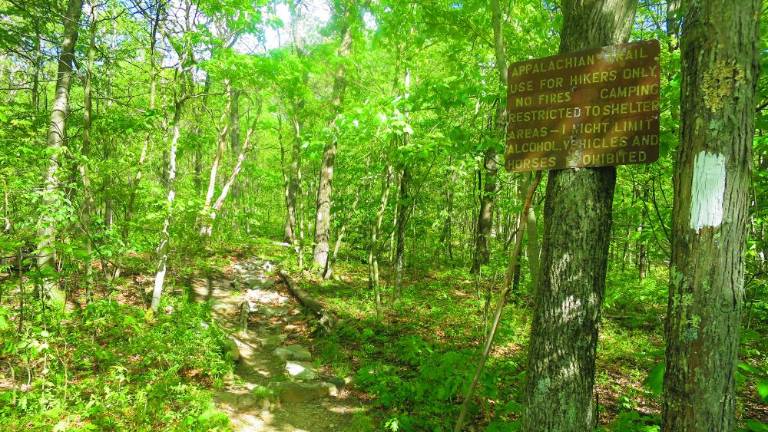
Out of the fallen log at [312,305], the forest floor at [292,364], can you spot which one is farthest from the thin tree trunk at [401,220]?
the fallen log at [312,305]

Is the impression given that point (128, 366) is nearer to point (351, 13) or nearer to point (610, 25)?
point (610, 25)

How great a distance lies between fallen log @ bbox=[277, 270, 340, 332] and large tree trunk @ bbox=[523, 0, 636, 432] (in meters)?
6.90

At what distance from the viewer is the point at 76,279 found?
29.4ft

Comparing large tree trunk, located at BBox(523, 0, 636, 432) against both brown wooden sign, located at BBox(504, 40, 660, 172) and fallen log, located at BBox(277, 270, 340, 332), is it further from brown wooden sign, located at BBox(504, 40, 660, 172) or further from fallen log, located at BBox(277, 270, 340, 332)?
fallen log, located at BBox(277, 270, 340, 332)

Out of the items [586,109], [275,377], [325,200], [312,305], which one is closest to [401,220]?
[312,305]

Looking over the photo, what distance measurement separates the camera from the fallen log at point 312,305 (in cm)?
929

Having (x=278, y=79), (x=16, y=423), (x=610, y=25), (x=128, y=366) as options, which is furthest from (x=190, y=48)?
(x=610, y=25)

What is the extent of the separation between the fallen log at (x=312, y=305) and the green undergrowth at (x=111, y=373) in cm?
227

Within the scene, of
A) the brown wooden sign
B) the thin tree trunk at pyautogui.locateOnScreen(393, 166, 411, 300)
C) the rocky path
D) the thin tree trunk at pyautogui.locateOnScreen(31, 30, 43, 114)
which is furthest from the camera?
the thin tree trunk at pyautogui.locateOnScreen(393, 166, 411, 300)

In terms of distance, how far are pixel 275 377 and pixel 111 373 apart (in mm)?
2486

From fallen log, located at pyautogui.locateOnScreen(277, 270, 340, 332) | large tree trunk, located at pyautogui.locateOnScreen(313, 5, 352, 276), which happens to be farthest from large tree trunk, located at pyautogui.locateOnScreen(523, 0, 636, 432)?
large tree trunk, located at pyautogui.locateOnScreen(313, 5, 352, 276)

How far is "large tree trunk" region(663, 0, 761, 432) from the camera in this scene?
7.11ft

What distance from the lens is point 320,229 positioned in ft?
45.9

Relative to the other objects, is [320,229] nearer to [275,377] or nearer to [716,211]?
[275,377]
